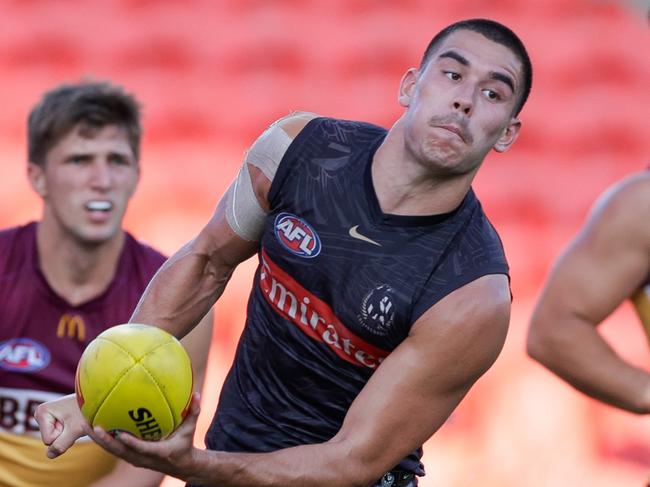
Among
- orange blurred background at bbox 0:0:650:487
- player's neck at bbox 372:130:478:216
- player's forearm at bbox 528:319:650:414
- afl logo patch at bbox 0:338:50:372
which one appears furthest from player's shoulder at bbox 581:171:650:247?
orange blurred background at bbox 0:0:650:487

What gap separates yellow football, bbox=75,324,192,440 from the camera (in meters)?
2.64

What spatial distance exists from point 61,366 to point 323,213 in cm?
124

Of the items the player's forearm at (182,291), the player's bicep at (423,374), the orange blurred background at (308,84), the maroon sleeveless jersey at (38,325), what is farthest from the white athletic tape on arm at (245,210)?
the orange blurred background at (308,84)

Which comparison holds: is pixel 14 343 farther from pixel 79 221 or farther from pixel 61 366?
pixel 79 221

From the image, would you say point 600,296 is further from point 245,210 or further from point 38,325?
point 38,325

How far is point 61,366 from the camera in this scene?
157 inches

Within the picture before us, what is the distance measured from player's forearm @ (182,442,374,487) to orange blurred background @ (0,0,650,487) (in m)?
2.91

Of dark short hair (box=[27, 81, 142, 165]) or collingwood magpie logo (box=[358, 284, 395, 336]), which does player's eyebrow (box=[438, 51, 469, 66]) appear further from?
dark short hair (box=[27, 81, 142, 165])

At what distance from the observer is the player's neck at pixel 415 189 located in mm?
3098

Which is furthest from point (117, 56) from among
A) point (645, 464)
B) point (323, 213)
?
point (323, 213)

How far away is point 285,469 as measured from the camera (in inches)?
113

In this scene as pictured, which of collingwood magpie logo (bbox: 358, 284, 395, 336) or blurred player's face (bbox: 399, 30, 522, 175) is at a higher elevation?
blurred player's face (bbox: 399, 30, 522, 175)

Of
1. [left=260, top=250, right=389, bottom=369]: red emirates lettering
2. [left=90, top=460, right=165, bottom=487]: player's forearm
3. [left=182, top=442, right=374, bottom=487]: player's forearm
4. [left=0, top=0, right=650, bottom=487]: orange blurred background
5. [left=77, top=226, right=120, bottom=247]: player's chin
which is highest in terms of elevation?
[left=0, top=0, right=650, bottom=487]: orange blurred background

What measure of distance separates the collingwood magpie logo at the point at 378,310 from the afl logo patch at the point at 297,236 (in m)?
0.17
